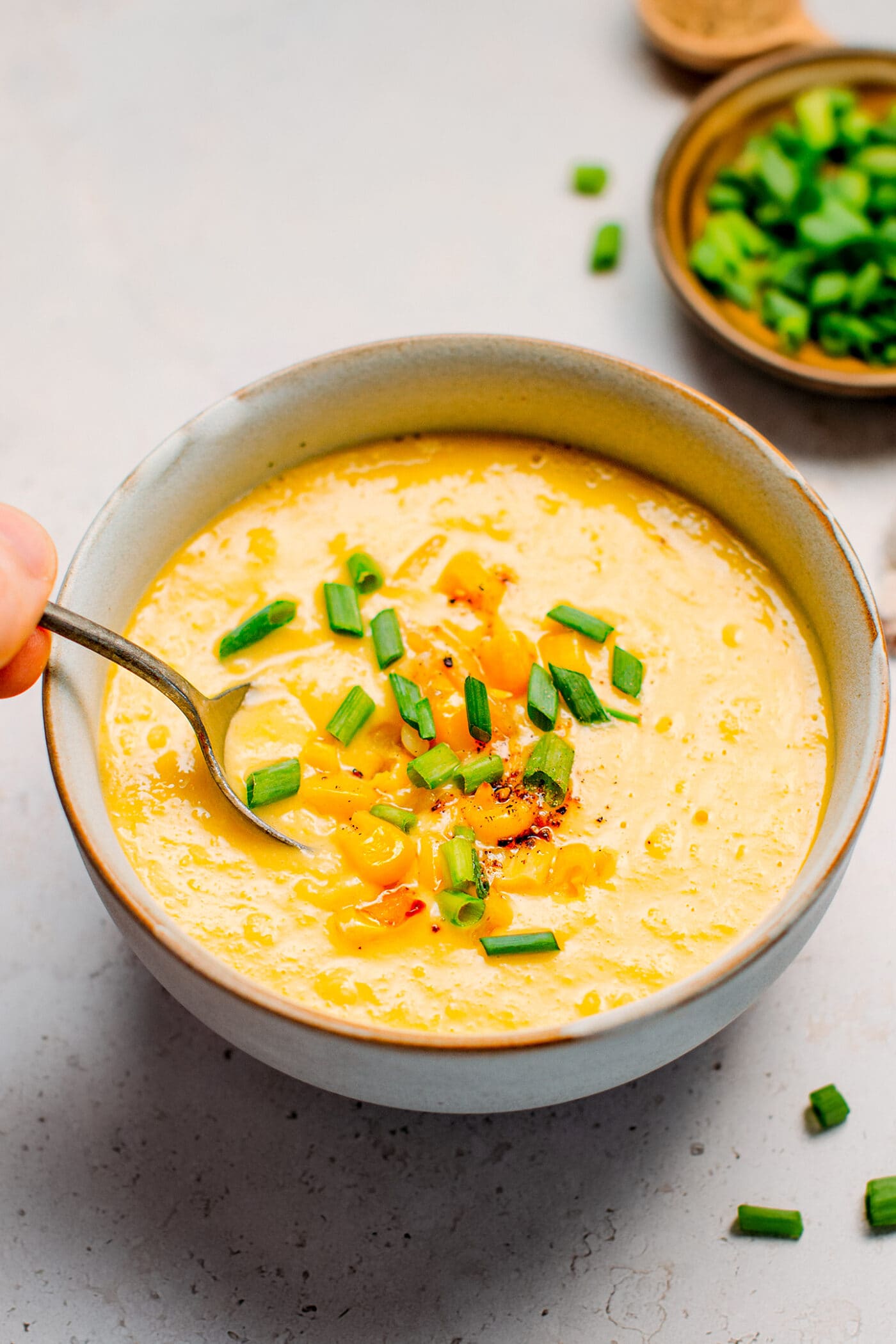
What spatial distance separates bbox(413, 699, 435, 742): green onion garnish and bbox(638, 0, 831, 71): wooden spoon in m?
2.52

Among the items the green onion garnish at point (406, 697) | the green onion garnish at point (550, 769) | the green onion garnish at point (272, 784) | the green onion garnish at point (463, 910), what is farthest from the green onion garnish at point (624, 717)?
the green onion garnish at point (272, 784)

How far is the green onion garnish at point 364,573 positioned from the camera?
255 cm

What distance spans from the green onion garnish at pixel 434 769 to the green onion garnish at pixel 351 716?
0.14m

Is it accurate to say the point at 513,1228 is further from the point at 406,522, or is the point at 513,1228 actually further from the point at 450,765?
the point at 406,522

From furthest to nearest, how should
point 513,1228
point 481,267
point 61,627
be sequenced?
point 481,267
point 513,1228
point 61,627

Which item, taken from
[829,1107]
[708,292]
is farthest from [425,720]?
[708,292]

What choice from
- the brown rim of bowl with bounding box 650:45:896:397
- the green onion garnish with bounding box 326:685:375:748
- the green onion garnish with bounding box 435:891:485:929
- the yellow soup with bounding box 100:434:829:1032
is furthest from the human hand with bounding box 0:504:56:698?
the brown rim of bowl with bounding box 650:45:896:397

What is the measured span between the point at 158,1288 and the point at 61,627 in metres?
1.17

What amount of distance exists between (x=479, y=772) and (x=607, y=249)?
1886mm

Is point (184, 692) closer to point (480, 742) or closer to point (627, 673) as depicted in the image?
point (480, 742)

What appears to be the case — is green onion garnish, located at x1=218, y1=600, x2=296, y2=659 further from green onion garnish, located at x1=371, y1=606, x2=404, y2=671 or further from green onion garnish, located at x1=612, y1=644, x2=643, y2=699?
green onion garnish, located at x1=612, y1=644, x2=643, y2=699

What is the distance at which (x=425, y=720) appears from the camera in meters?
2.37

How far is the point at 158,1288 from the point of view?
2.25m

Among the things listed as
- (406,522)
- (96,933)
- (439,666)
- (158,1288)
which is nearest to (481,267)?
(406,522)
